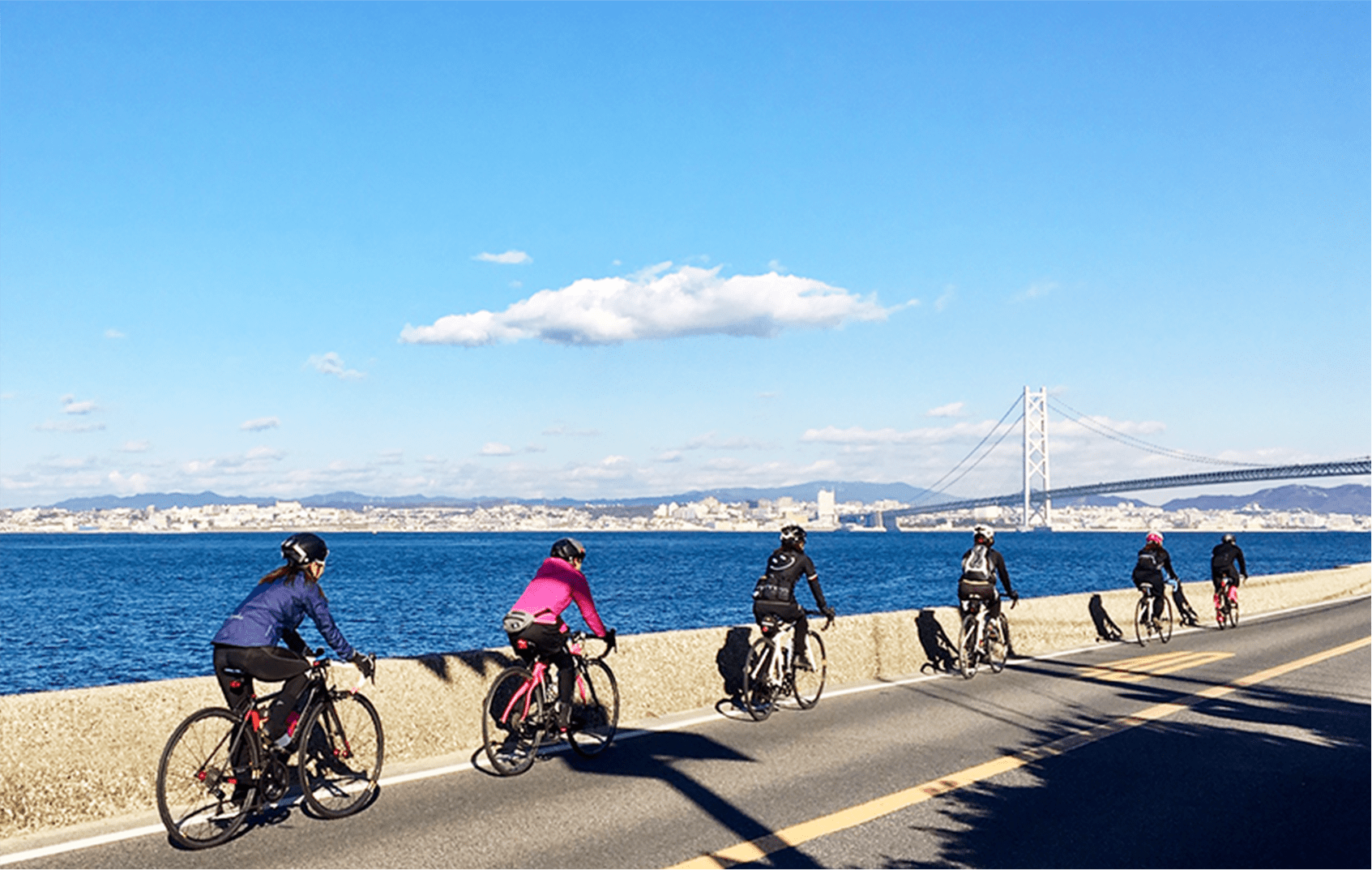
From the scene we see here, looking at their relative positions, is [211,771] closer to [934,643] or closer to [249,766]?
[249,766]

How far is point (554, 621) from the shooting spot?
8523 millimetres

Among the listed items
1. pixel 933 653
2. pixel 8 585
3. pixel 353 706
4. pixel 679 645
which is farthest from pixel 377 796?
pixel 8 585

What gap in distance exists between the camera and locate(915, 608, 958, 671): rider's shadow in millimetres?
14531

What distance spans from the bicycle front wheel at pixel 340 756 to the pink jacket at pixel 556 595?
54.0 inches

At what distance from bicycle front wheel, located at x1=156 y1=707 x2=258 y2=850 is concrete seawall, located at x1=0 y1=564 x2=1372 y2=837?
0.40m

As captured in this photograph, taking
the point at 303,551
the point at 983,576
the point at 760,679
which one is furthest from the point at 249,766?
the point at 983,576

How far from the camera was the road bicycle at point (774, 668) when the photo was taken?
35.5 feet

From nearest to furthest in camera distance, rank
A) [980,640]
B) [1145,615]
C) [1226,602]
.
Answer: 1. [980,640]
2. [1145,615]
3. [1226,602]

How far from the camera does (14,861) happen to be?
593cm

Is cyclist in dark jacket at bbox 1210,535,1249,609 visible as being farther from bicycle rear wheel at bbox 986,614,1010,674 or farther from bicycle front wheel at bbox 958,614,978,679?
bicycle front wheel at bbox 958,614,978,679

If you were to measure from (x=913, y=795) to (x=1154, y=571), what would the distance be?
13028 millimetres

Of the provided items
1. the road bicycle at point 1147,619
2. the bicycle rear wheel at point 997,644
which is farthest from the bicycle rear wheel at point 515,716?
the road bicycle at point 1147,619

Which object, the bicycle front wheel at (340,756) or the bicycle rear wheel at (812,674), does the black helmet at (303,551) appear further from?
the bicycle rear wheel at (812,674)

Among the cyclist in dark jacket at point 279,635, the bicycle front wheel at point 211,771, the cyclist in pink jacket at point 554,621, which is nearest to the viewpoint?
the bicycle front wheel at point 211,771
